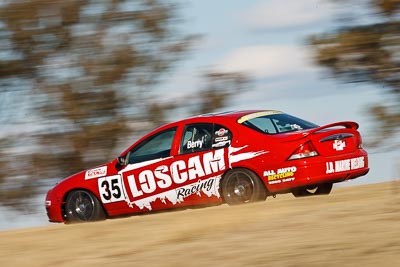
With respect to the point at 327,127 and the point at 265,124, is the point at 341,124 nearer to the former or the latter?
the point at 327,127

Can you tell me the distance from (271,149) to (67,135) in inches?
531

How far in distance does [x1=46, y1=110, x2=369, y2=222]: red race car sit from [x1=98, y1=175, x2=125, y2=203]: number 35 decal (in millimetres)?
15

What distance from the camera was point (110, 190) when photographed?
47.6 feet

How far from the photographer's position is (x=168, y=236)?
9.59 metres

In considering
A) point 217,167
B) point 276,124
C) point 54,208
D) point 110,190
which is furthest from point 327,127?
point 54,208

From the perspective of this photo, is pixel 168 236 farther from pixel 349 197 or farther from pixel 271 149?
pixel 271 149

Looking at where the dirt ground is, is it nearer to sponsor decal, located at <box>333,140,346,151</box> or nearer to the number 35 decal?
sponsor decal, located at <box>333,140,346,151</box>

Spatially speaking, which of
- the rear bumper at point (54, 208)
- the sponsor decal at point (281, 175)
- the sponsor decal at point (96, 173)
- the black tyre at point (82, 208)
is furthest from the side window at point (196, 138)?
the rear bumper at point (54, 208)

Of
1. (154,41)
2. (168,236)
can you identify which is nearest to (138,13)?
(154,41)

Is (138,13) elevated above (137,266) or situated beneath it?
elevated above

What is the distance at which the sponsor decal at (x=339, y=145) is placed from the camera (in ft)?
43.3

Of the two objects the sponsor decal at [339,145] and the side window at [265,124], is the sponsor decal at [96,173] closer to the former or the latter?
the side window at [265,124]

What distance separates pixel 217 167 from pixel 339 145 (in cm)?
167

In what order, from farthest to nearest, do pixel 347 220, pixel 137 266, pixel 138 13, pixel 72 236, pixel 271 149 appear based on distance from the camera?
pixel 138 13
pixel 271 149
pixel 72 236
pixel 347 220
pixel 137 266
